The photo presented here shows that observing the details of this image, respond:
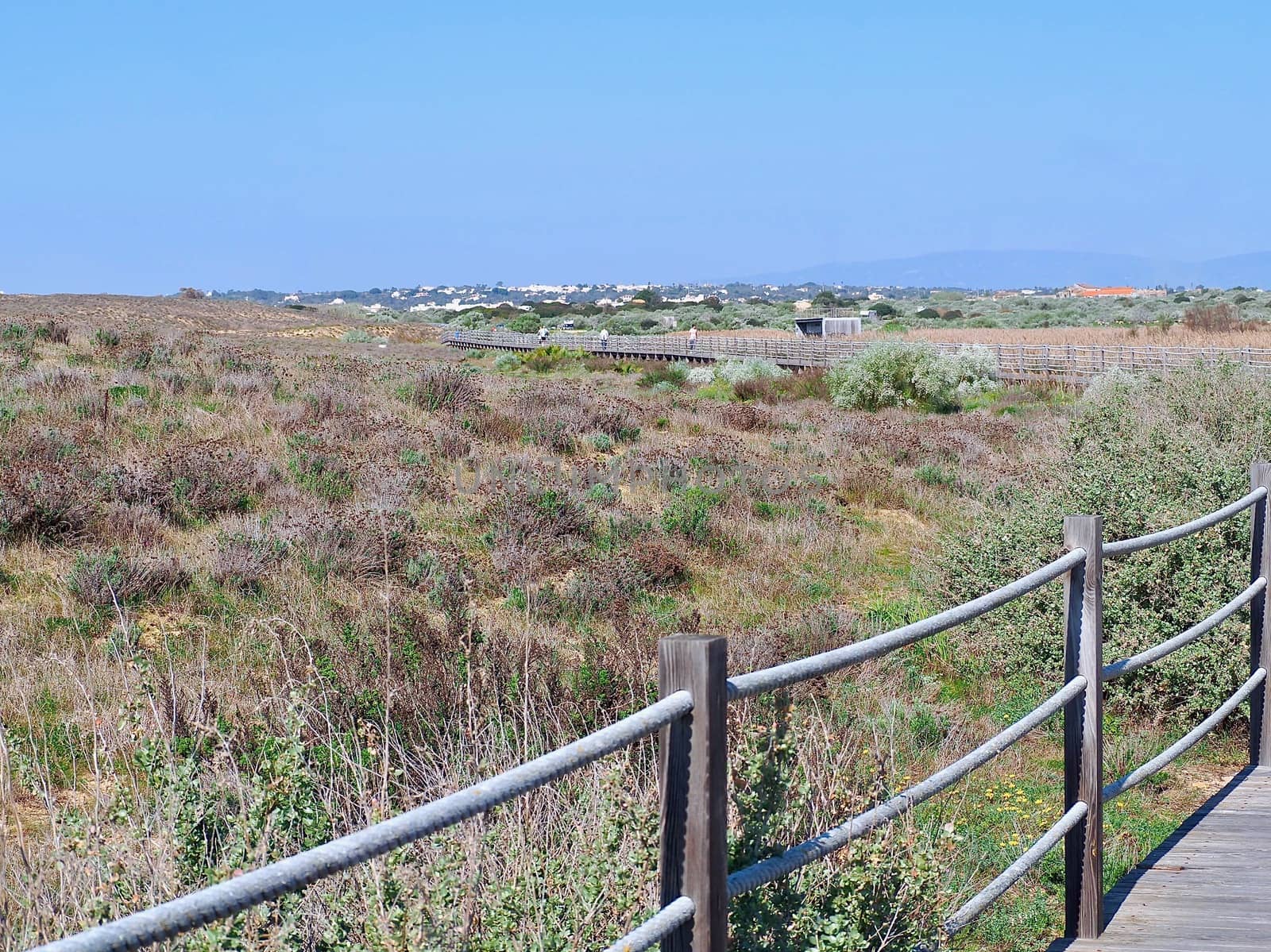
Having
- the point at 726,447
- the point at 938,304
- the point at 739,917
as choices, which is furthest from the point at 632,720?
the point at 938,304

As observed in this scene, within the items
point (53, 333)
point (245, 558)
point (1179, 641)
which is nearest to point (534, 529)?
point (245, 558)

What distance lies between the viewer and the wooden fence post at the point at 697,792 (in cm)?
226

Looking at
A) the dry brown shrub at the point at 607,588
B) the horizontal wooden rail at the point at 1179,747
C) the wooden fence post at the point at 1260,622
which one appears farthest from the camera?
the dry brown shrub at the point at 607,588

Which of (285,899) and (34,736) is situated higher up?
(285,899)

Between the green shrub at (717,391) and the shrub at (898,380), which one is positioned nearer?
the shrub at (898,380)

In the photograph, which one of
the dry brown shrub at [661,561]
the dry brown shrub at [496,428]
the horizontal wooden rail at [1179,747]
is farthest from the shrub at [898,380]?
the horizontal wooden rail at [1179,747]

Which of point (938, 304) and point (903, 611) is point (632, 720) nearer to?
point (903, 611)

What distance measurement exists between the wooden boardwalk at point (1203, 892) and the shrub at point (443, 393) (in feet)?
47.9

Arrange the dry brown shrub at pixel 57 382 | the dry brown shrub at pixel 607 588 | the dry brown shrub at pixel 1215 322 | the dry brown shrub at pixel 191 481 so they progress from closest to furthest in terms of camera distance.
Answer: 1. the dry brown shrub at pixel 607 588
2. the dry brown shrub at pixel 191 481
3. the dry brown shrub at pixel 57 382
4. the dry brown shrub at pixel 1215 322

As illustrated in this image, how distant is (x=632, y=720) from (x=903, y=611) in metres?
7.87

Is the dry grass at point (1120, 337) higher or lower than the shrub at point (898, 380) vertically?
higher

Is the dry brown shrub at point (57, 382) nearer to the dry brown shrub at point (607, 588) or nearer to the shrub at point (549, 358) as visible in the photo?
the dry brown shrub at point (607, 588)

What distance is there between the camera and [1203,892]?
4289 millimetres

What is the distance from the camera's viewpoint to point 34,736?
627 centimetres
